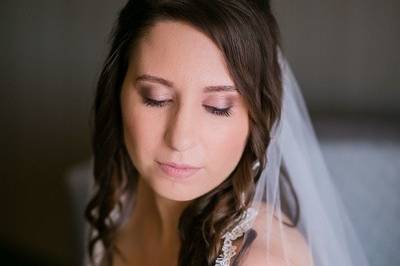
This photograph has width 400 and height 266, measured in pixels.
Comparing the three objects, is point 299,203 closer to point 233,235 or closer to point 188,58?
point 233,235

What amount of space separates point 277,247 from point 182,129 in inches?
11.9

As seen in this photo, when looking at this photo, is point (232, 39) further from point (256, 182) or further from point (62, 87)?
point (62, 87)

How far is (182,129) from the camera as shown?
2.91ft

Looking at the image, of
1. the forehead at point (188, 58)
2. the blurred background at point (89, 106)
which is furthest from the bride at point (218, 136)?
the blurred background at point (89, 106)

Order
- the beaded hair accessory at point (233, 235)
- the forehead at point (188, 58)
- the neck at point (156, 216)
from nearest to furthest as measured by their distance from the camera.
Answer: the forehead at point (188, 58), the beaded hair accessory at point (233, 235), the neck at point (156, 216)

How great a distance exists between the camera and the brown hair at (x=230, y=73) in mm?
869

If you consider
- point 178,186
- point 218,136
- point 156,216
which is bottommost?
point 156,216

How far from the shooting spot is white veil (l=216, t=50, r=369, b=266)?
101 cm

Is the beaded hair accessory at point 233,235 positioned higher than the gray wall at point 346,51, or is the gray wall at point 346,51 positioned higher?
the gray wall at point 346,51

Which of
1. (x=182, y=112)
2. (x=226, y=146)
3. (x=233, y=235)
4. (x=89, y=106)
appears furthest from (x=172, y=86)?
(x=89, y=106)

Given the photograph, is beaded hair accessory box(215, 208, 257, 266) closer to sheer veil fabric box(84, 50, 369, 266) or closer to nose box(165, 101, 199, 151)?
sheer veil fabric box(84, 50, 369, 266)

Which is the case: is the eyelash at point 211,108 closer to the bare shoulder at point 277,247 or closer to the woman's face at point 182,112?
the woman's face at point 182,112

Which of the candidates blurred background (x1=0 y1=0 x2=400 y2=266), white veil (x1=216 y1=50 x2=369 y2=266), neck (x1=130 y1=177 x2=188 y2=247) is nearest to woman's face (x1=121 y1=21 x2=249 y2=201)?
white veil (x1=216 y1=50 x2=369 y2=266)

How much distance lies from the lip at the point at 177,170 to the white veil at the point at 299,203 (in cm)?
16
